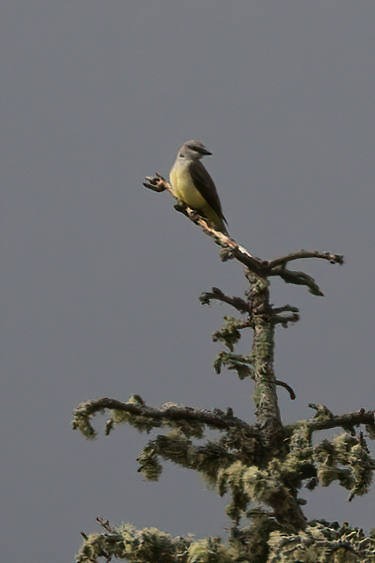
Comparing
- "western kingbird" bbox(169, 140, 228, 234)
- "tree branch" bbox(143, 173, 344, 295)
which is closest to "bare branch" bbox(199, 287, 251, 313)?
"tree branch" bbox(143, 173, 344, 295)

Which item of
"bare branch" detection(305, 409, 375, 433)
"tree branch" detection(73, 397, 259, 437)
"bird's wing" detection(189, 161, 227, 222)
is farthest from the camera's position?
"bird's wing" detection(189, 161, 227, 222)

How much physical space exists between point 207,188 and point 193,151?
1099 mm

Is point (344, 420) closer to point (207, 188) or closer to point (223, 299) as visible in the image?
point (223, 299)

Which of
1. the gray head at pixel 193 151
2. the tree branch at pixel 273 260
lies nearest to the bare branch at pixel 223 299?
the tree branch at pixel 273 260

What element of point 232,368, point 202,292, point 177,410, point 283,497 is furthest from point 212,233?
point 283,497

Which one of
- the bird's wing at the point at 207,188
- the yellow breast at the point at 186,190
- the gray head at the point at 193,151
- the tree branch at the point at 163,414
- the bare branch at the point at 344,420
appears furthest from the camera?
the gray head at the point at 193,151

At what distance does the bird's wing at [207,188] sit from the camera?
14398 millimetres

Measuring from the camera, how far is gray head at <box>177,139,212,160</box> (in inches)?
602

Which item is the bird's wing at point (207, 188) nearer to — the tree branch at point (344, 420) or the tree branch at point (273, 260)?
the tree branch at point (273, 260)

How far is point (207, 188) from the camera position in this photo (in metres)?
14.5

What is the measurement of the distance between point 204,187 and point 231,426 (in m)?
5.03

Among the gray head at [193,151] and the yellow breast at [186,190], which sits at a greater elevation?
the gray head at [193,151]

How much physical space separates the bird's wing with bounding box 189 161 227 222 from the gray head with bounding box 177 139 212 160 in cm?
53

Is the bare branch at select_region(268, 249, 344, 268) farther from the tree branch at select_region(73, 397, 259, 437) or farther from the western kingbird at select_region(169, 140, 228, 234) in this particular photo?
the western kingbird at select_region(169, 140, 228, 234)
